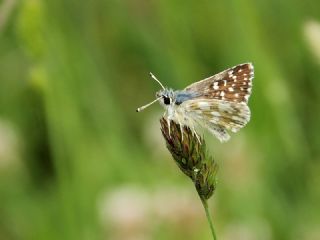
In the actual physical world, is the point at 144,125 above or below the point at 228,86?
above

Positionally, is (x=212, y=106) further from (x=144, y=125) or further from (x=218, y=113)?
(x=144, y=125)

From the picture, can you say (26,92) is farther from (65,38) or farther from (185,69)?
(185,69)

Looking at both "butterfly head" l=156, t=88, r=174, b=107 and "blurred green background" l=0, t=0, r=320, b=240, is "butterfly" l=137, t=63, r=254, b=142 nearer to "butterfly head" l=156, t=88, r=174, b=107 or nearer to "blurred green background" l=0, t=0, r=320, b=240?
"butterfly head" l=156, t=88, r=174, b=107

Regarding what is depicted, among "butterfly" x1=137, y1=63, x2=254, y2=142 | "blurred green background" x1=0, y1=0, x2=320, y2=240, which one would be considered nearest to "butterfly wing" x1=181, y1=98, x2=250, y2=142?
"butterfly" x1=137, y1=63, x2=254, y2=142

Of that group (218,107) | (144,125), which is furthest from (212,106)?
(144,125)

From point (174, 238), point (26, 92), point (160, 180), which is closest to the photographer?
point (174, 238)

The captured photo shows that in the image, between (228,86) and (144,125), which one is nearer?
(228,86)

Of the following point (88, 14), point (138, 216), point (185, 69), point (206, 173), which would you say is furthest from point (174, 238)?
point (88, 14)
